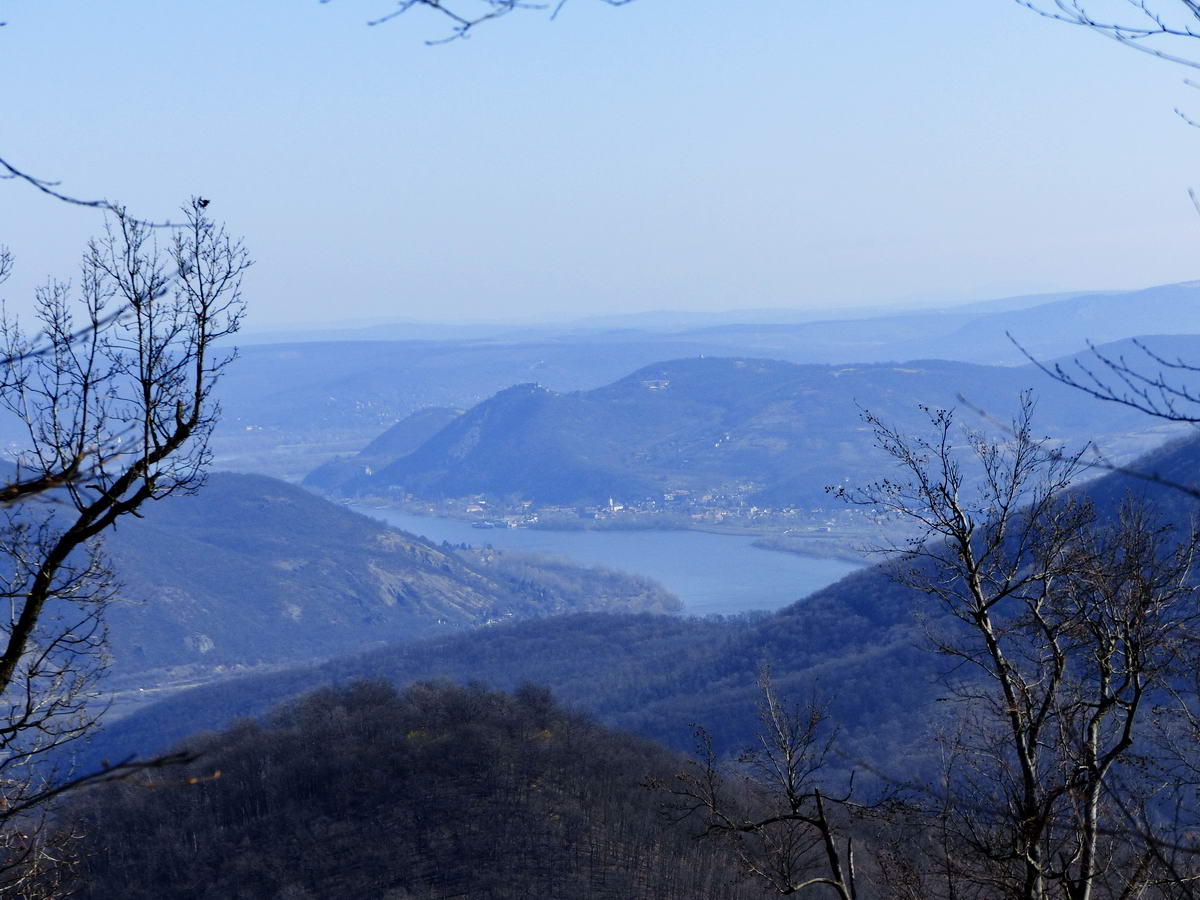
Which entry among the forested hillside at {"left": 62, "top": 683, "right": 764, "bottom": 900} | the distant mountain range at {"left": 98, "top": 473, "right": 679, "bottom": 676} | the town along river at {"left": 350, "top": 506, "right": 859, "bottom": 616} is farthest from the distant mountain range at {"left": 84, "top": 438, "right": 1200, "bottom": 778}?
the distant mountain range at {"left": 98, "top": 473, "right": 679, "bottom": 676}

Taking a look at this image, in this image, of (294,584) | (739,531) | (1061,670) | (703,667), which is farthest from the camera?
(739,531)

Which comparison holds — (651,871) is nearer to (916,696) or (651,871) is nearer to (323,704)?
(323,704)

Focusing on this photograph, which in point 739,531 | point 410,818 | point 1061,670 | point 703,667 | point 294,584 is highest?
point 1061,670

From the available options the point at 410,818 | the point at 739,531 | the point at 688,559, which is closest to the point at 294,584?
the point at 688,559

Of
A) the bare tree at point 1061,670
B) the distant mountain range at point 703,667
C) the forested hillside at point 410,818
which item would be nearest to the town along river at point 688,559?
the distant mountain range at point 703,667

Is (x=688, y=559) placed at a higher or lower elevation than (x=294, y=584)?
lower

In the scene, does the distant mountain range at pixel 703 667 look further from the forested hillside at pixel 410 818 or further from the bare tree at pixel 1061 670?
the bare tree at pixel 1061 670

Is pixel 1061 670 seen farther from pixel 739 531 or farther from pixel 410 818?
pixel 739 531
